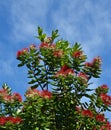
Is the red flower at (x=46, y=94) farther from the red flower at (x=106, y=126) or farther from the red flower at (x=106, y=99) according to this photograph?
the red flower at (x=106, y=126)

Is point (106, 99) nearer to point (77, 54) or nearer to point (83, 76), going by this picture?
point (83, 76)

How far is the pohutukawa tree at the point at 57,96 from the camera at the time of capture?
1026 cm

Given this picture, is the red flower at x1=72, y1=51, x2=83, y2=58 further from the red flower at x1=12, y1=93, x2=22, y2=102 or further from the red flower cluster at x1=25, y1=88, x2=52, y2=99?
the red flower at x1=12, y1=93, x2=22, y2=102

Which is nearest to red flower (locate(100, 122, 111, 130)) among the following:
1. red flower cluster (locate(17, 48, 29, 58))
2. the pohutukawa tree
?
the pohutukawa tree

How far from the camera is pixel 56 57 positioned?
11.5m

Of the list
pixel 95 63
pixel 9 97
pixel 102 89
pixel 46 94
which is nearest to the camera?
pixel 46 94

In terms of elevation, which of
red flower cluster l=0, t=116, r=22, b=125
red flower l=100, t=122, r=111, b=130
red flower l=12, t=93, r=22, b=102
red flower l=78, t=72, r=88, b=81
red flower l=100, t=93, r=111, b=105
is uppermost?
red flower l=12, t=93, r=22, b=102

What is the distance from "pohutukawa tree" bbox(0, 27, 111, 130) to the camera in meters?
10.3

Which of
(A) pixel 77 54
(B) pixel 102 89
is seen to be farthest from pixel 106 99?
(A) pixel 77 54

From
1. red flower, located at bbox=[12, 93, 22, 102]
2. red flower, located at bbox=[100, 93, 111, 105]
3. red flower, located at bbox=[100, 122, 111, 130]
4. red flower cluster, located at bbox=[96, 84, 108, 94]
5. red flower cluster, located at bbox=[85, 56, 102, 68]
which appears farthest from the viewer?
red flower, located at bbox=[12, 93, 22, 102]

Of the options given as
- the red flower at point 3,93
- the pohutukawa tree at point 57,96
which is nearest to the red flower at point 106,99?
the pohutukawa tree at point 57,96

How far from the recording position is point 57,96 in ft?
36.4

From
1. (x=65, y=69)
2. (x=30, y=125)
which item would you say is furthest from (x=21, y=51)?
(x=30, y=125)

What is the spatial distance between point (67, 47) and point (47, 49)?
0.77 meters
